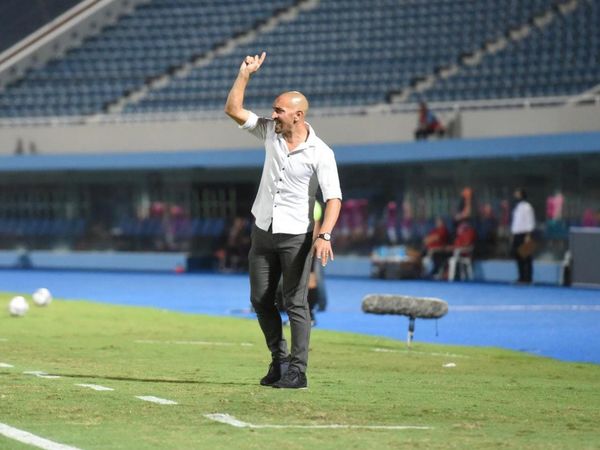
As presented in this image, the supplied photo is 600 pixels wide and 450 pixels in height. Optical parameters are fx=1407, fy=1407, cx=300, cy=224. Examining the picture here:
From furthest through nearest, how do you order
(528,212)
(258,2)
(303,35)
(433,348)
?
1. (258,2)
2. (303,35)
3. (528,212)
4. (433,348)

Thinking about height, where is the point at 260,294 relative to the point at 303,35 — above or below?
below

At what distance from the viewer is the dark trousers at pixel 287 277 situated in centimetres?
989

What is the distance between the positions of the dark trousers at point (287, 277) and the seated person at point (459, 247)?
20562 millimetres

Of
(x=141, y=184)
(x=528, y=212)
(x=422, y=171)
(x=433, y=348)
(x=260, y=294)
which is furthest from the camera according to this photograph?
(x=141, y=184)

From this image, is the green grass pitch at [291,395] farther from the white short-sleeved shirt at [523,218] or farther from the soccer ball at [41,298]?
the white short-sleeved shirt at [523,218]

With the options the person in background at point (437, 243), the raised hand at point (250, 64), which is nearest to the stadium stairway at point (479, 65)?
the person in background at point (437, 243)

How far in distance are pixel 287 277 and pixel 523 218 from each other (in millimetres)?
19230

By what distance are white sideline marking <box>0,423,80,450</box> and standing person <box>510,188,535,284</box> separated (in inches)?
848

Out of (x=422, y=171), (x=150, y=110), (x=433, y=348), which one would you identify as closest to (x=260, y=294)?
(x=433, y=348)

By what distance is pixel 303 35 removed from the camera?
39.8 meters

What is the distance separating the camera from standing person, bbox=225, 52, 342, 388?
9789mm

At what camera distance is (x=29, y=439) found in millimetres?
7387

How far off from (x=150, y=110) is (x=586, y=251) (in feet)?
56.6

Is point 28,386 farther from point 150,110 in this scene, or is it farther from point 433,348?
point 150,110
